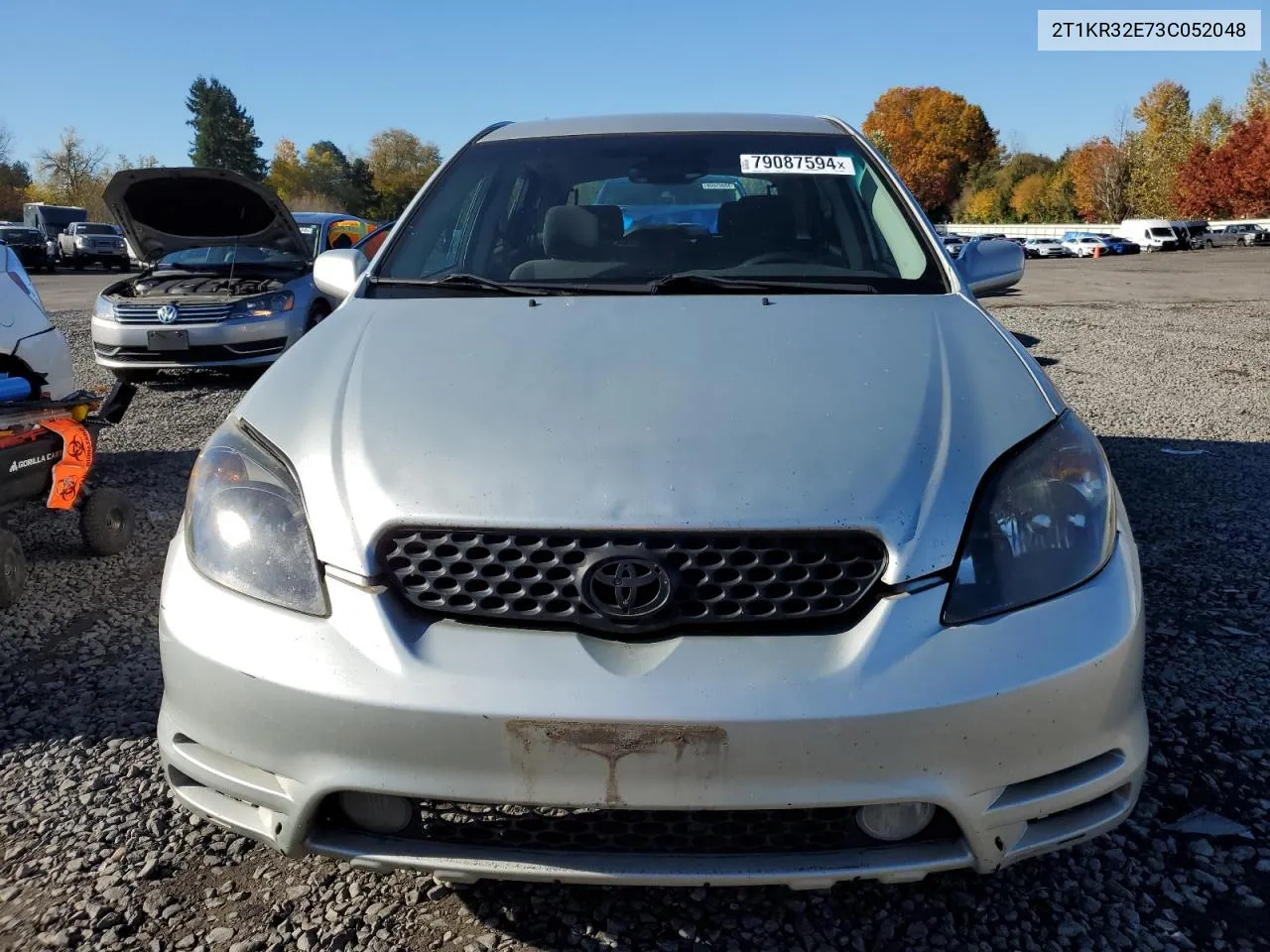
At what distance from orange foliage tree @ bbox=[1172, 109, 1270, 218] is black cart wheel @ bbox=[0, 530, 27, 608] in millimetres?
75731

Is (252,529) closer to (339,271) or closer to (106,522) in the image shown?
(339,271)

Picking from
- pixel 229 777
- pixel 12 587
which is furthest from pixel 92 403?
pixel 229 777

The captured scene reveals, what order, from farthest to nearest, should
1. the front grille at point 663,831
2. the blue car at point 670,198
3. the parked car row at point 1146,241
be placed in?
the parked car row at point 1146,241, the blue car at point 670,198, the front grille at point 663,831

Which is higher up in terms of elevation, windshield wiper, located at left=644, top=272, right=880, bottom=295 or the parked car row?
windshield wiper, located at left=644, top=272, right=880, bottom=295

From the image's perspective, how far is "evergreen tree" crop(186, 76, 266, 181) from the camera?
92750 millimetres

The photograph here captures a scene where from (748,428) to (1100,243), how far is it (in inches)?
2193

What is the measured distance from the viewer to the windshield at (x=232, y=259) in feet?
30.5

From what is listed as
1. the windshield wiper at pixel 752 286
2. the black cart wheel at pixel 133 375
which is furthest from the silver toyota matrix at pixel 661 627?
the black cart wheel at pixel 133 375

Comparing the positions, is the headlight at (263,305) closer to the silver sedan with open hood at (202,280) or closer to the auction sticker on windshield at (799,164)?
the silver sedan with open hood at (202,280)

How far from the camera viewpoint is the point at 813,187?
10.3ft

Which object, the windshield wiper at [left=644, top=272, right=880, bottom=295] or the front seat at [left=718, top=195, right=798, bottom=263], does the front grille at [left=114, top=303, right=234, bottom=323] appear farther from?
the windshield wiper at [left=644, top=272, right=880, bottom=295]

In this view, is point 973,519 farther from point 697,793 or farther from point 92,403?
point 92,403

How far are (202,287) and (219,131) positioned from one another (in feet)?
317

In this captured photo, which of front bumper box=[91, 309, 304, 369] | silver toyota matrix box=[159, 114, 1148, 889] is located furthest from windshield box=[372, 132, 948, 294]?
front bumper box=[91, 309, 304, 369]
